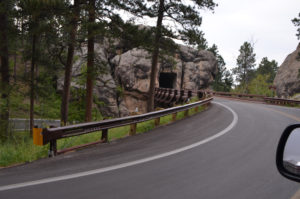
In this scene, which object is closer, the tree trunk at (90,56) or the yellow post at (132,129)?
the yellow post at (132,129)

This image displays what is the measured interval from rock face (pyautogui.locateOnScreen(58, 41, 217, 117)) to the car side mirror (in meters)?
26.1

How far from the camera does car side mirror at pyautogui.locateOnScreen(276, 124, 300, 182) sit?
6.49 ft

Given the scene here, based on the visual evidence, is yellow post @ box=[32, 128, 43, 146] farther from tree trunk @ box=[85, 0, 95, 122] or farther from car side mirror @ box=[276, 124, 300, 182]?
tree trunk @ box=[85, 0, 95, 122]

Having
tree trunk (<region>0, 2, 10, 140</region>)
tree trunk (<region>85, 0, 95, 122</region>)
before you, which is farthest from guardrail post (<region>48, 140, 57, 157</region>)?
tree trunk (<region>0, 2, 10, 140</region>)

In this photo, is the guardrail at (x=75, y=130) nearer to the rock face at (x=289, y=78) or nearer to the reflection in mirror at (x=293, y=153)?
the reflection in mirror at (x=293, y=153)

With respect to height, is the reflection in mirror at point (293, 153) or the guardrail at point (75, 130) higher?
the reflection in mirror at point (293, 153)

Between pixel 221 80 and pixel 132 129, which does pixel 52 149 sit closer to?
pixel 132 129

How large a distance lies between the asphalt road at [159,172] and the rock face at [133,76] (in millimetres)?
21561

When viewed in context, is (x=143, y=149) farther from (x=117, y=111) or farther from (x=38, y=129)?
(x=117, y=111)

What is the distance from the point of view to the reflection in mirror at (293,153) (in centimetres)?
198

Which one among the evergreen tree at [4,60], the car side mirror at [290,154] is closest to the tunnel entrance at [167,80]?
the evergreen tree at [4,60]

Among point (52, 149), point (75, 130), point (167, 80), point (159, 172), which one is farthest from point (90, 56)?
point (167, 80)

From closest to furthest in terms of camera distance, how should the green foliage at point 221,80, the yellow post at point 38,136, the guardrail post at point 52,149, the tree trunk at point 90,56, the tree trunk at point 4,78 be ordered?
the yellow post at point 38,136, the guardrail post at point 52,149, the tree trunk at point 90,56, the tree trunk at point 4,78, the green foliage at point 221,80

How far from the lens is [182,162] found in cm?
595
